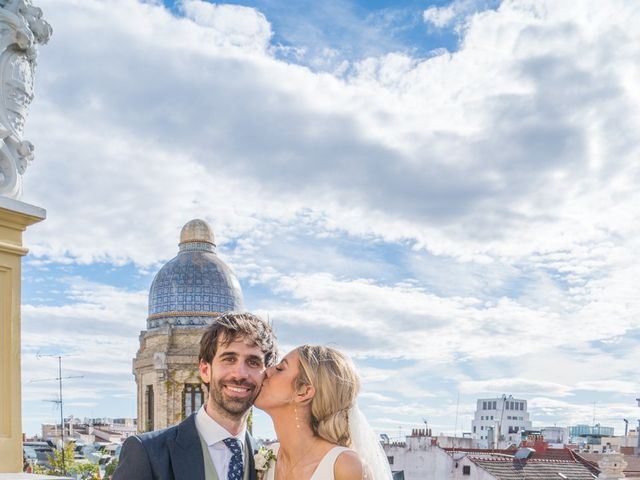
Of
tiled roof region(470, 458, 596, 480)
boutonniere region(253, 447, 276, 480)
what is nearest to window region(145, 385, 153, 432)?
tiled roof region(470, 458, 596, 480)

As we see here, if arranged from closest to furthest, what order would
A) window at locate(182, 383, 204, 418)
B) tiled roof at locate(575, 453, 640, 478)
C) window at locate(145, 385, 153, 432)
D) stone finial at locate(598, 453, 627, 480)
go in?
stone finial at locate(598, 453, 627, 480) → window at locate(182, 383, 204, 418) → window at locate(145, 385, 153, 432) → tiled roof at locate(575, 453, 640, 478)

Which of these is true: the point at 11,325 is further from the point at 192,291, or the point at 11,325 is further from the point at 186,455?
the point at 192,291

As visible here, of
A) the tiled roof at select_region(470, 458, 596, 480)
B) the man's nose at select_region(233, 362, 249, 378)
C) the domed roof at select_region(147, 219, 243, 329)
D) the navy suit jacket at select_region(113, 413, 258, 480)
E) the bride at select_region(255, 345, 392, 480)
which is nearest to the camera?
the navy suit jacket at select_region(113, 413, 258, 480)

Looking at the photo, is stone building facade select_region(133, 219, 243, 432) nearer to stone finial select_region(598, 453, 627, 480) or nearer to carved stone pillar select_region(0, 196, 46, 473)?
stone finial select_region(598, 453, 627, 480)

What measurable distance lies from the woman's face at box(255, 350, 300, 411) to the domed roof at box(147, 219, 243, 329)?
57.9 ft

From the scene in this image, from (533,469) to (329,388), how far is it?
65.4 feet

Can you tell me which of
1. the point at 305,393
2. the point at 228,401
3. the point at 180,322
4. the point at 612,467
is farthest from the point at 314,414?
the point at 612,467

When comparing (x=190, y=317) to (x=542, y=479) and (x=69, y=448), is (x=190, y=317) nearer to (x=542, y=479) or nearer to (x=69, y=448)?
(x=69, y=448)

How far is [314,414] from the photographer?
282 centimetres

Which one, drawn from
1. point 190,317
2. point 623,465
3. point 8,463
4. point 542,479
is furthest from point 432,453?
point 8,463

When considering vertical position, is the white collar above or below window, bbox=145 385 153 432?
above

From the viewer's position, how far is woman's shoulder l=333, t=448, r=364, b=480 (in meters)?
2.75

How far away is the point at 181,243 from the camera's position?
21828 millimetres

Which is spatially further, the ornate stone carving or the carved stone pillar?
the ornate stone carving
